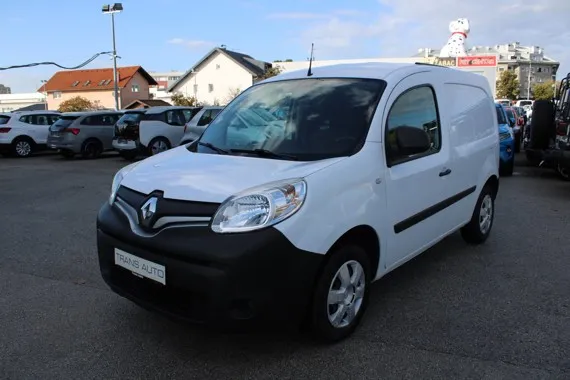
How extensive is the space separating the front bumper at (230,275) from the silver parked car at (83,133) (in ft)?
46.9

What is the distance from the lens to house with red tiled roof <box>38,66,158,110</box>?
6116 cm

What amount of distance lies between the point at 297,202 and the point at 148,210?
0.91m

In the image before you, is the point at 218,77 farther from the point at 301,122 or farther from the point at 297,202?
the point at 297,202

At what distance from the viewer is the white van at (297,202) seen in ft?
9.12

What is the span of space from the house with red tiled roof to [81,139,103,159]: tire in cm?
4549

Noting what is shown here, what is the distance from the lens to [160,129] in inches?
572

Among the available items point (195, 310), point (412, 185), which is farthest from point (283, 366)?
point (412, 185)

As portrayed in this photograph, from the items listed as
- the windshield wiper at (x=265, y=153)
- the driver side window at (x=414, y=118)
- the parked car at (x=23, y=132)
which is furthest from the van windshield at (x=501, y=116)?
the parked car at (x=23, y=132)

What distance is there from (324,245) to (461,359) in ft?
3.71

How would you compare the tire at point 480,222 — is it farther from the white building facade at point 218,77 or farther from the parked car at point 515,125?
the white building facade at point 218,77

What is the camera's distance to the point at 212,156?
3578mm

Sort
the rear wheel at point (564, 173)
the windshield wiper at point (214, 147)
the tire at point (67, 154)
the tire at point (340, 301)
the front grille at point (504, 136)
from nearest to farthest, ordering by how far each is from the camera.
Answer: the tire at point (340, 301)
the windshield wiper at point (214, 147)
the rear wheel at point (564, 173)
the front grille at point (504, 136)
the tire at point (67, 154)

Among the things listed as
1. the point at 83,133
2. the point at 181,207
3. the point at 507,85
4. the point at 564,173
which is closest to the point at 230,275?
the point at 181,207

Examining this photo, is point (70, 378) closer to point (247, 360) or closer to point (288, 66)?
point (247, 360)
